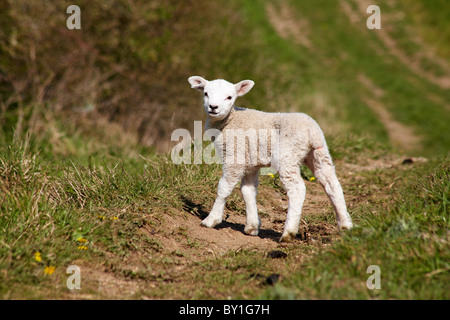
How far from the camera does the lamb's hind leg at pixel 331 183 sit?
4.83 meters

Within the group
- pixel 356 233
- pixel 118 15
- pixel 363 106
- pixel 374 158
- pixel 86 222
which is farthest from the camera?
pixel 363 106

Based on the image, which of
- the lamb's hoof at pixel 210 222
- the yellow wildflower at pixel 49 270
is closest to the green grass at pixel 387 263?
the lamb's hoof at pixel 210 222

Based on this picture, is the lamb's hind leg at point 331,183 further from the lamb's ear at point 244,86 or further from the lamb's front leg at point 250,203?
the lamb's ear at point 244,86

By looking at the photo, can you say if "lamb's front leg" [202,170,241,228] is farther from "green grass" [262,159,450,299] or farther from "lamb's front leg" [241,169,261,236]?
"green grass" [262,159,450,299]

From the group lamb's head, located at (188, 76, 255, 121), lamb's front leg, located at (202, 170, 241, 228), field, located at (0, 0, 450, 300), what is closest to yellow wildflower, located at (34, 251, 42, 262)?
field, located at (0, 0, 450, 300)

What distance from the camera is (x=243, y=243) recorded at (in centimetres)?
509

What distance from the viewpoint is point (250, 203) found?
5.32 m

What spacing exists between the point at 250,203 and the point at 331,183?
0.94 meters

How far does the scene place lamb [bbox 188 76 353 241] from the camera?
192 inches

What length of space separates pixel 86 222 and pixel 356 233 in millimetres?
2511

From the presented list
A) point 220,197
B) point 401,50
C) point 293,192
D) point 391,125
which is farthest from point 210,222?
point 401,50
